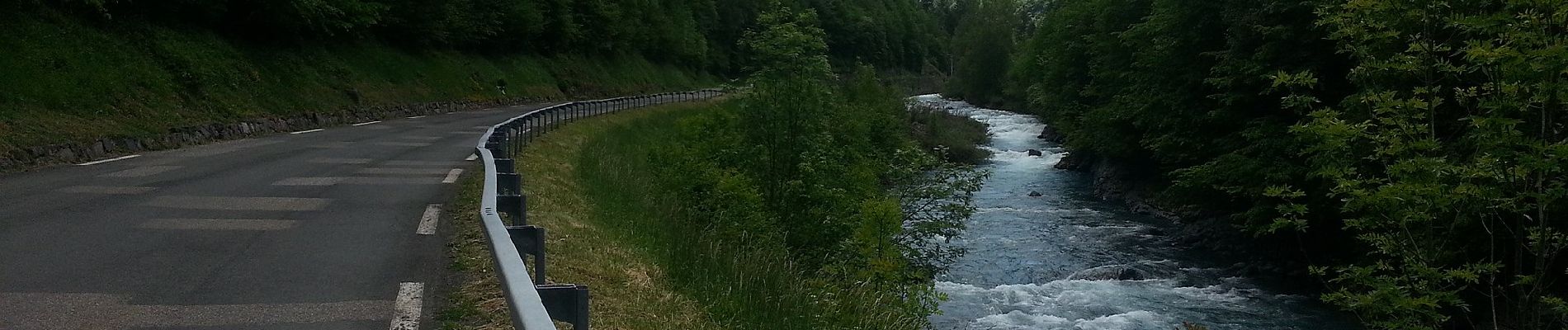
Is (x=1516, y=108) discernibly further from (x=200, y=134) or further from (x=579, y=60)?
(x=579, y=60)

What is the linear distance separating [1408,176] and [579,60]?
51.7m

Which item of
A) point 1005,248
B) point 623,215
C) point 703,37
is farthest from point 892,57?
point 623,215

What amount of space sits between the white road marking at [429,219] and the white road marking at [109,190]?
10.5 ft

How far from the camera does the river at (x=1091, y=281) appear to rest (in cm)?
1631

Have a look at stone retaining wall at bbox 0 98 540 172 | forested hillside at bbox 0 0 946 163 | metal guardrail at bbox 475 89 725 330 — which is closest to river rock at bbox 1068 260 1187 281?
forested hillside at bbox 0 0 946 163

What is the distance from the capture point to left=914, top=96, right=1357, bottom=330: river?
16.3m

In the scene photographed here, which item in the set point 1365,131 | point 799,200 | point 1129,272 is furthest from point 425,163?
point 1129,272

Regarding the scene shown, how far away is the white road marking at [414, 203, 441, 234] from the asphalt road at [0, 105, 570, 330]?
5cm

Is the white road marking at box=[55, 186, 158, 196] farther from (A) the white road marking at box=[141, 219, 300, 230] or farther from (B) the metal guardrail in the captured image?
(B) the metal guardrail

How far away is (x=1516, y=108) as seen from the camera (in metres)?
8.54

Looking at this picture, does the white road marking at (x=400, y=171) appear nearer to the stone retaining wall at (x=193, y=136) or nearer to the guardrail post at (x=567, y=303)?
the stone retaining wall at (x=193, y=136)

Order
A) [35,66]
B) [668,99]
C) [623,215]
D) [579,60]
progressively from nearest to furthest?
1. [623,215]
2. [35,66]
3. [668,99]
4. [579,60]

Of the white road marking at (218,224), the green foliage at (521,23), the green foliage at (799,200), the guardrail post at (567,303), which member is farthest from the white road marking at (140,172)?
the guardrail post at (567,303)

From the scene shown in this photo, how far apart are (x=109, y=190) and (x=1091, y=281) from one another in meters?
14.7
